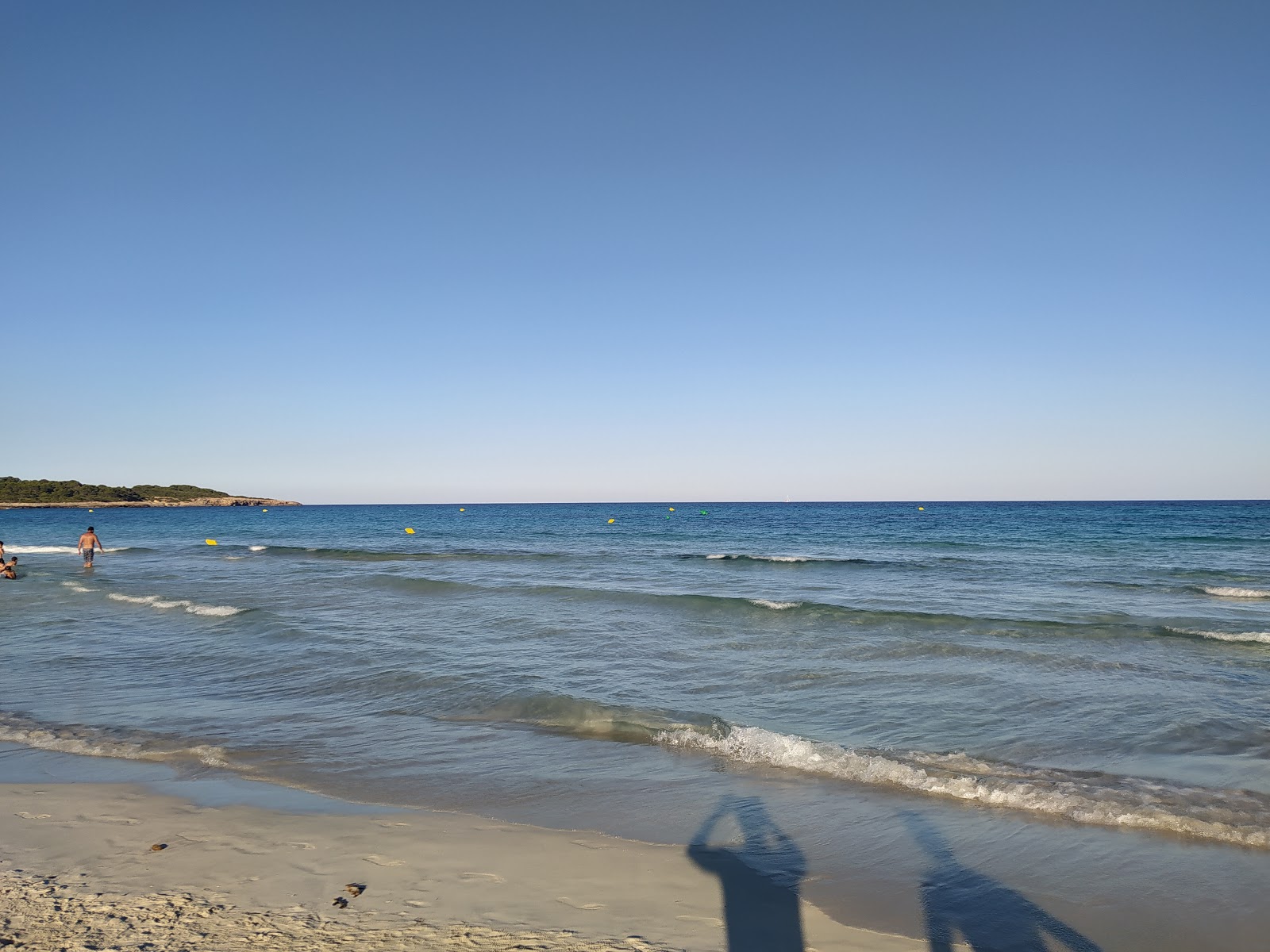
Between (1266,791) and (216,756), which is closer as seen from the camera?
(1266,791)

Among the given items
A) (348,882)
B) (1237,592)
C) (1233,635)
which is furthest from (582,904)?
(1237,592)

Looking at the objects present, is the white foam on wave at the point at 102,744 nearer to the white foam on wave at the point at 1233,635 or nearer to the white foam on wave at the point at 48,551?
the white foam on wave at the point at 1233,635

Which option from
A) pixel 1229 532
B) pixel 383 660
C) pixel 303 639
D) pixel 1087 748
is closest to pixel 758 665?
pixel 1087 748

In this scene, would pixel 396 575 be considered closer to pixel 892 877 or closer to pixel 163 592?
pixel 163 592

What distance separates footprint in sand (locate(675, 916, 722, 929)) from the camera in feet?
14.8

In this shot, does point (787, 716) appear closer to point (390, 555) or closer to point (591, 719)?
point (591, 719)

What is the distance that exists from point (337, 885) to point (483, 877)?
0.88 meters

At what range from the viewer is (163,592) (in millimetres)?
22562

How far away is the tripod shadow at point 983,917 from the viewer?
4.39 m

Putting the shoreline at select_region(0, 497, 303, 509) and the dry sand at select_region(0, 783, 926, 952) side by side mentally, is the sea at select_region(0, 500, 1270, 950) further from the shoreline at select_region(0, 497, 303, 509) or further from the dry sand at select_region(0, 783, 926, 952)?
the shoreline at select_region(0, 497, 303, 509)

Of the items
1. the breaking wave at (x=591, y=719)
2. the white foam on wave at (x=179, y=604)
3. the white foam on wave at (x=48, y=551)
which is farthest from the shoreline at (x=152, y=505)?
the breaking wave at (x=591, y=719)

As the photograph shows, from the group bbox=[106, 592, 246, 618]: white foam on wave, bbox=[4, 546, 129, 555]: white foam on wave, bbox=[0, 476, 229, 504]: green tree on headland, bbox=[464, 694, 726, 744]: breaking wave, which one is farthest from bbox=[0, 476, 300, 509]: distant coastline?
bbox=[464, 694, 726, 744]: breaking wave

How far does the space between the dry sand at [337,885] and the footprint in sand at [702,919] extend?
0.04ft

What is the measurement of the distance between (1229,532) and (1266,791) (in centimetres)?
4876
